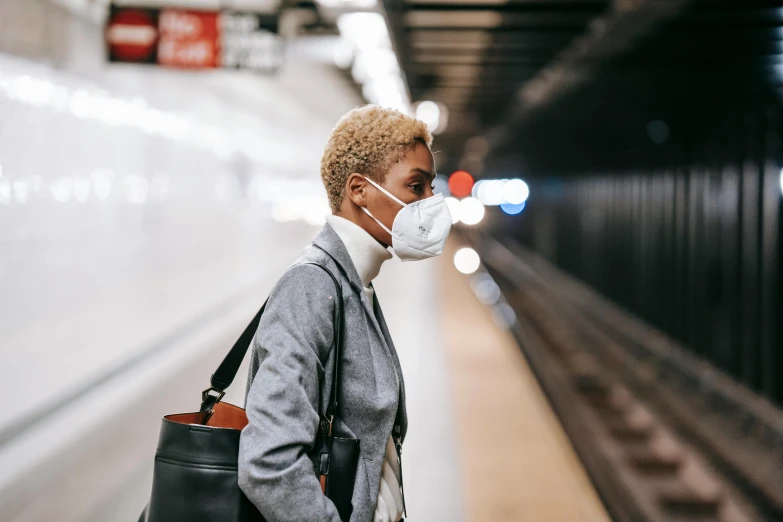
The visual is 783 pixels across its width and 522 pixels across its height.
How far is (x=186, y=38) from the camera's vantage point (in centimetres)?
641

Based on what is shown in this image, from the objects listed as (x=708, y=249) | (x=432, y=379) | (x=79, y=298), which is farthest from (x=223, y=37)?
(x=708, y=249)

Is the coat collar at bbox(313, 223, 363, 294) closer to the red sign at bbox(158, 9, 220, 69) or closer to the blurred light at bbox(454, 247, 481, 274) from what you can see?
the red sign at bbox(158, 9, 220, 69)

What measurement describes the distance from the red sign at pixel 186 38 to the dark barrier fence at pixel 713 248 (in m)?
5.89

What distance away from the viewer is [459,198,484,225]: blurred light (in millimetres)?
42344

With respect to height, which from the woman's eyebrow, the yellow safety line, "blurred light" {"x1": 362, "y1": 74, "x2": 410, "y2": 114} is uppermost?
"blurred light" {"x1": 362, "y1": 74, "x2": 410, "y2": 114}

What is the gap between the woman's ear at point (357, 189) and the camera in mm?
1576

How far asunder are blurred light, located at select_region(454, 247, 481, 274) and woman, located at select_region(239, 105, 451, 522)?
20.3m

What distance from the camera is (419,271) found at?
18.6m

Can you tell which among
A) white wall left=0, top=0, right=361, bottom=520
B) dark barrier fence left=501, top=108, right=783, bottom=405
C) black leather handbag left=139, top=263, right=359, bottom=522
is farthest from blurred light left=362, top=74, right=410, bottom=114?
black leather handbag left=139, top=263, right=359, bottom=522

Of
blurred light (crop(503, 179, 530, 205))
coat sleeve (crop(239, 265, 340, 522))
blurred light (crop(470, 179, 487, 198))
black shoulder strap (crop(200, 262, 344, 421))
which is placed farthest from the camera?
blurred light (crop(470, 179, 487, 198))

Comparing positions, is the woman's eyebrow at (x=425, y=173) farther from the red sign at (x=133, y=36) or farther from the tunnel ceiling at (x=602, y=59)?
the red sign at (x=133, y=36)

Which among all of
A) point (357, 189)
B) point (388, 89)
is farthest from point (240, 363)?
point (388, 89)

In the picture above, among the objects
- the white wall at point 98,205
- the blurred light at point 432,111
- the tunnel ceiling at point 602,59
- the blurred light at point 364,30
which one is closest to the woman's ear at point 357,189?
the white wall at point 98,205

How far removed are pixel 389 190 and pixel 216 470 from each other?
578 mm
